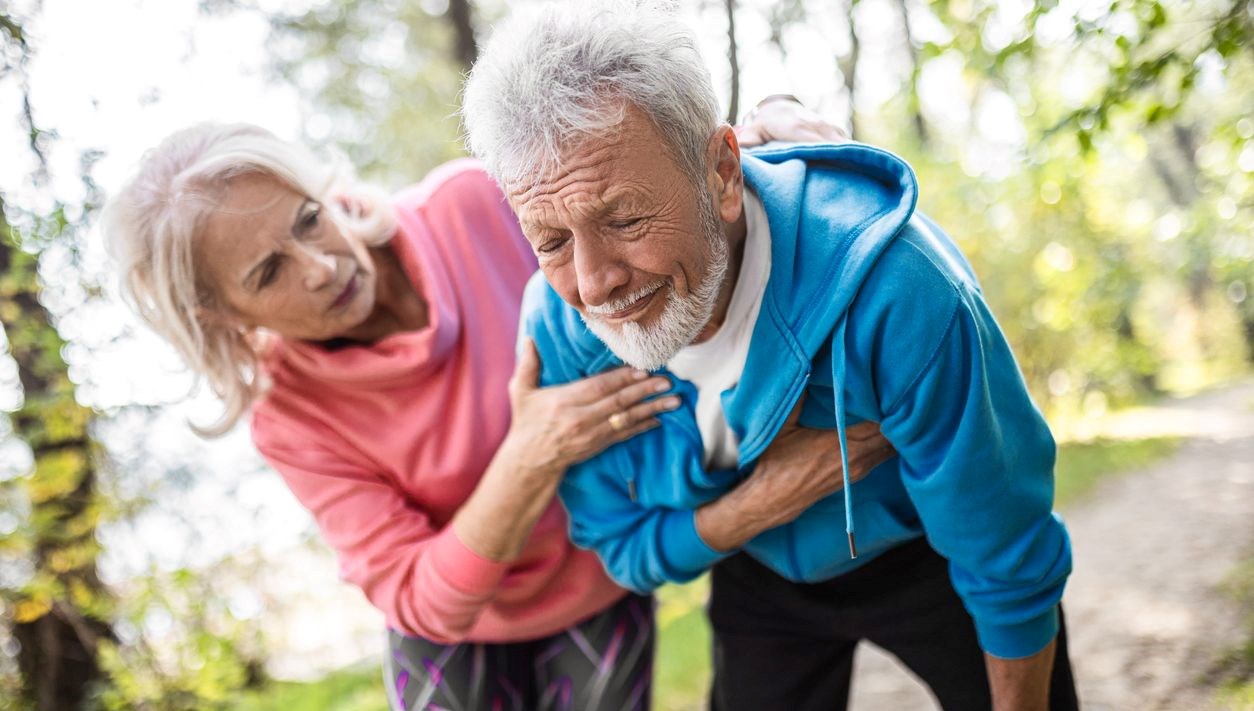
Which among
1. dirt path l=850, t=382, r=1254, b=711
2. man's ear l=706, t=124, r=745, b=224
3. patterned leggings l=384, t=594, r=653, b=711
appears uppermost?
man's ear l=706, t=124, r=745, b=224

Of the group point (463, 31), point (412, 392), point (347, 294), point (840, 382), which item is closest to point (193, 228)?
point (347, 294)

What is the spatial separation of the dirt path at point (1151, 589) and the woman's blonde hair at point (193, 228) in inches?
113

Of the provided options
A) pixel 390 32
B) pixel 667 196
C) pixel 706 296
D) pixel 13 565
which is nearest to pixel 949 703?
pixel 706 296

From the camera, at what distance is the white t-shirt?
1700 mm

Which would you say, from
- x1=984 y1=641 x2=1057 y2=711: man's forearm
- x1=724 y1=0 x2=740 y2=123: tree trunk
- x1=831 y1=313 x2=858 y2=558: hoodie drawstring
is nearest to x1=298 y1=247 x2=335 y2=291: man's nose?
x1=831 y1=313 x2=858 y2=558: hoodie drawstring

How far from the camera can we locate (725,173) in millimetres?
1599

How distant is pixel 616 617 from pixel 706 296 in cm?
116

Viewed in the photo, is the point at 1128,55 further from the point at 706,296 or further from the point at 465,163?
the point at 465,163

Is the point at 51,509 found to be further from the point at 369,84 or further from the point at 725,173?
the point at 369,84

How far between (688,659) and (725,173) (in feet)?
10.7

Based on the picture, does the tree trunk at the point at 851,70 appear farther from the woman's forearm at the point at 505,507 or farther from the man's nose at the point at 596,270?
the man's nose at the point at 596,270

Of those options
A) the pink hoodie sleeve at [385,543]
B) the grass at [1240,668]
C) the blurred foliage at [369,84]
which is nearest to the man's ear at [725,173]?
the pink hoodie sleeve at [385,543]

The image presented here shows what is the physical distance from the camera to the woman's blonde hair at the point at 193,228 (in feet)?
6.61

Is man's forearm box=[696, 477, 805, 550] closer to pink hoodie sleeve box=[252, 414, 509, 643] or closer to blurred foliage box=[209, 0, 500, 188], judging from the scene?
pink hoodie sleeve box=[252, 414, 509, 643]
